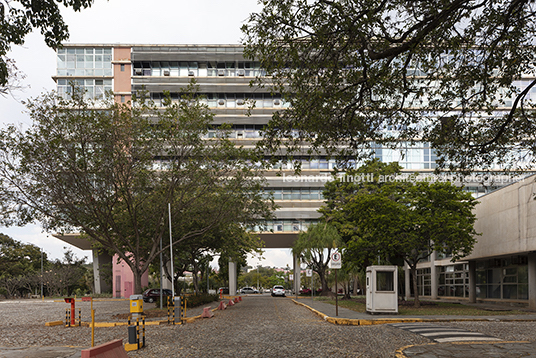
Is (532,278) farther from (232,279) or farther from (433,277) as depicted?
(232,279)

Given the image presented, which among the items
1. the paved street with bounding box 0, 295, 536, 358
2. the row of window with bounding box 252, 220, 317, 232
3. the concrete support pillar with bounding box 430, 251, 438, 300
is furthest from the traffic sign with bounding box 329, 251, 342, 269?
the row of window with bounding box 252, 220, 317, 232

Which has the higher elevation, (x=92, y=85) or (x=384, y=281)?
(x=92, y=85)

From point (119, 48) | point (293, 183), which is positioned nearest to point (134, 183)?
point (293, 183)

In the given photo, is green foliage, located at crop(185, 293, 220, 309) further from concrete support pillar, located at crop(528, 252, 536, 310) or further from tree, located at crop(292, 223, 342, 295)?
concrete support pillar, located at crop(528, 252, 536, 310)

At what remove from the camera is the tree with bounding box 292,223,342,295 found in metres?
44.0

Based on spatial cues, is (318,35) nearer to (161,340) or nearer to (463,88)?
(463,88)

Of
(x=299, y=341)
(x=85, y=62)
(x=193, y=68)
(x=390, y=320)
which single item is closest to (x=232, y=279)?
(x=193, y=68)

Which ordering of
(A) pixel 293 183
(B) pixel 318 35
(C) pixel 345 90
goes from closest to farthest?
1. (B) pixel 318 35
2. (C) pixel 345 90
3. (A) pixel 293 183

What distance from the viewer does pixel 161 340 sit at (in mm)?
15430

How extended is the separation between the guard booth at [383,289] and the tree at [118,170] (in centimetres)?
840

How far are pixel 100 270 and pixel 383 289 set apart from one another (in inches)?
2190

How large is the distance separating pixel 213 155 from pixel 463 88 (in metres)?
17.0

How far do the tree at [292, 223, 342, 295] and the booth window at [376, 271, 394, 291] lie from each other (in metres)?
19.8

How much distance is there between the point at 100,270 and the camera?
232ft
